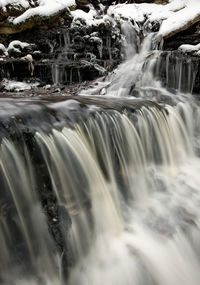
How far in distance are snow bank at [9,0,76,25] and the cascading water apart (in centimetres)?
782

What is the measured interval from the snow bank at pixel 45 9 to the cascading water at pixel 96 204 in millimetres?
7822

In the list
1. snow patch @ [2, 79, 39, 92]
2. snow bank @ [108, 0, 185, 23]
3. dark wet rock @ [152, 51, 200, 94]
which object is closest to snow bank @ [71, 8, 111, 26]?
snow bank @ [108, 0, 185, 23]

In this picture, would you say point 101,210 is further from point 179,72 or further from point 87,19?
point 87,19

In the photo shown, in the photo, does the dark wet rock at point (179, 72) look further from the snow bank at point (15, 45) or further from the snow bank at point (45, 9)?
the snow bank at point (15, 45)

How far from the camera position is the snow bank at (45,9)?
9.96 meters

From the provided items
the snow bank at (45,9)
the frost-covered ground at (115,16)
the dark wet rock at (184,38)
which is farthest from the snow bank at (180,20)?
the snow bank at (45,9)

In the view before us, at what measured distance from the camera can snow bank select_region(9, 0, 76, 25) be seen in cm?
996

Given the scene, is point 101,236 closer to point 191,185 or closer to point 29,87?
point 191,185

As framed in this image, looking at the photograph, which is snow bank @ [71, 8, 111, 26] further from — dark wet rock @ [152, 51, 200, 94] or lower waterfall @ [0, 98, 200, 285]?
lower waterfall @ [0, 98, 200, 285]

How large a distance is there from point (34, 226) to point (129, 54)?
10.1 m

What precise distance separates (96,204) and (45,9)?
10.3 meters

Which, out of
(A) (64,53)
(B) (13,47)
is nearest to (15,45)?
(B) (13,47)

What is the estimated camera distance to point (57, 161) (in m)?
3.12

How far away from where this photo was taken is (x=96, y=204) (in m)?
3.20
